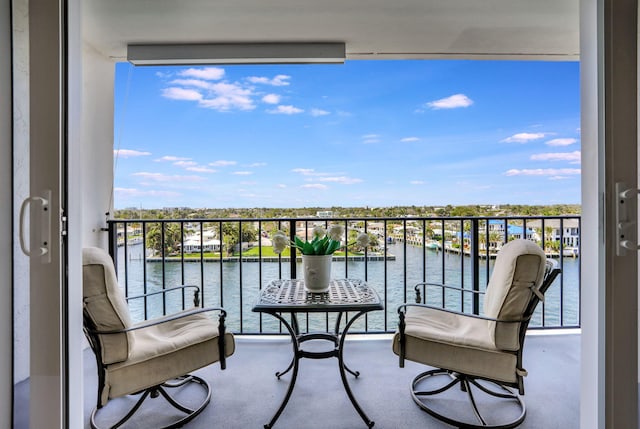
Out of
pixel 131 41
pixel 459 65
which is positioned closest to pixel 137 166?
pixel 131 41

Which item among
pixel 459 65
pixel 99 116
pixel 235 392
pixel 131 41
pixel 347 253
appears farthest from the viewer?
pixel 459 65

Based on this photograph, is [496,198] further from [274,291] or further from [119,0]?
[119,0]

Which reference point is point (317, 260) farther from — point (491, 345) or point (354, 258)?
point (354, 258)

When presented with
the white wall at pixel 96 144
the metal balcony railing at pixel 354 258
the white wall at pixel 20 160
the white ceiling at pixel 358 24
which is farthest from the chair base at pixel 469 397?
the white wall at pixel 96 144

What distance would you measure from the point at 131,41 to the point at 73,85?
1.69 metres

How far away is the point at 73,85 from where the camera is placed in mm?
1212

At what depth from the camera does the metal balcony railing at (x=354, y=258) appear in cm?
287

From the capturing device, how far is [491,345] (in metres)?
1.60

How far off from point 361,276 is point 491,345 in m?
1.51

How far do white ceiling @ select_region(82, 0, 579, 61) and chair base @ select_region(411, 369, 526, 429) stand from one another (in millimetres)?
2402

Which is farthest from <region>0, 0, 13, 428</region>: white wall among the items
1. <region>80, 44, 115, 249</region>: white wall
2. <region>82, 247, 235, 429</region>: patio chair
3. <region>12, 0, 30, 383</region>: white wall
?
<region>80, 44, 115, 249</region>: white wall

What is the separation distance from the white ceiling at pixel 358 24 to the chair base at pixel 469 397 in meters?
2.40

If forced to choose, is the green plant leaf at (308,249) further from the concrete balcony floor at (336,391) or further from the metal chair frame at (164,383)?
the concrete balcony floor at (336,391)

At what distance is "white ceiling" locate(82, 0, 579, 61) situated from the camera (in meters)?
2.11
